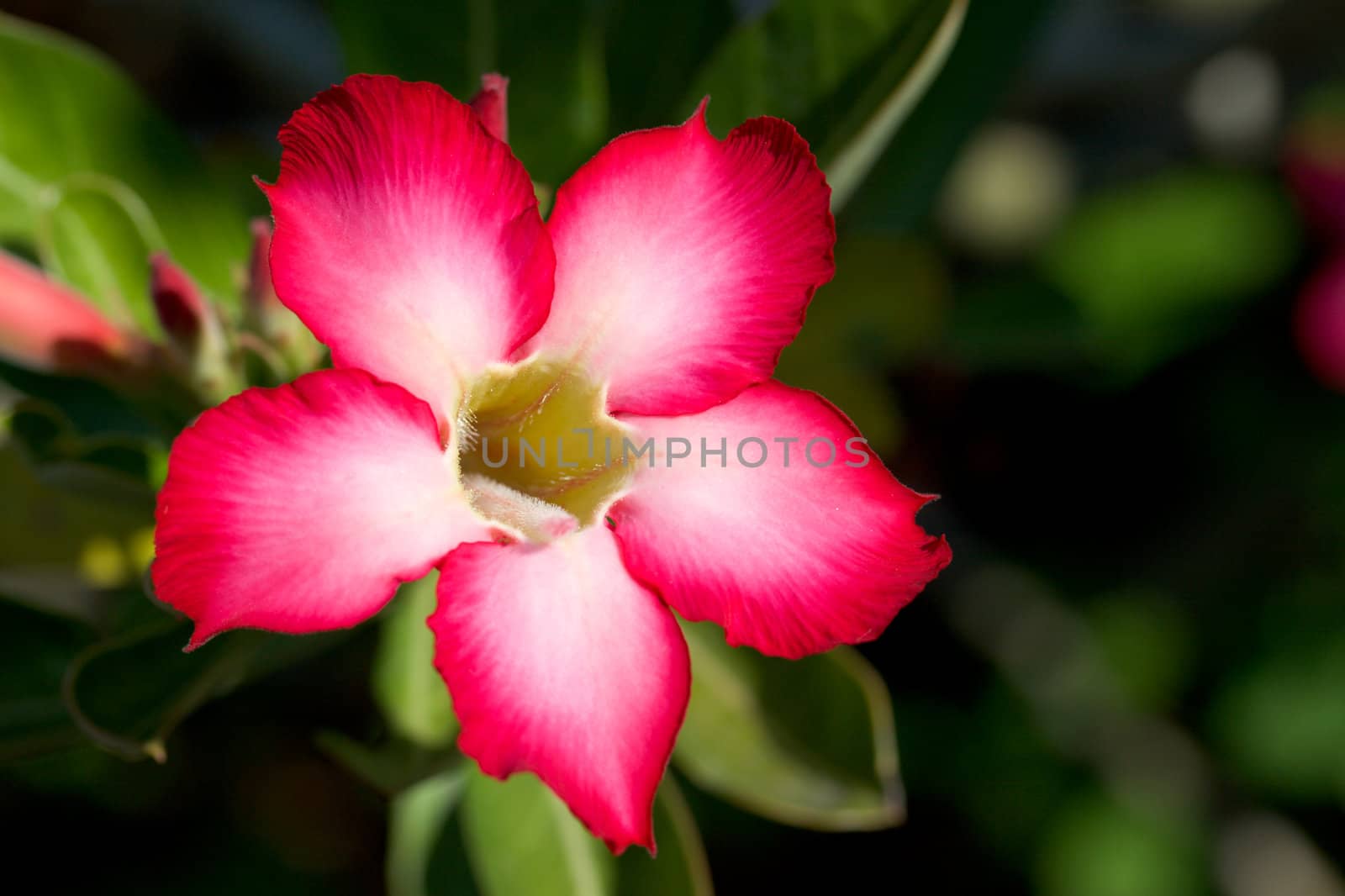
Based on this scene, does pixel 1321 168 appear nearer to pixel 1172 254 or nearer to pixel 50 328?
pixel 1172 254

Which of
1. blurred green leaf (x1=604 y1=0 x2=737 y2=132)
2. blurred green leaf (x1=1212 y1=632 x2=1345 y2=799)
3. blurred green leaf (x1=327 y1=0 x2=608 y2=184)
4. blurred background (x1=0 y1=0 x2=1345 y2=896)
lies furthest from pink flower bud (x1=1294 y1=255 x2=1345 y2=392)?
blurred green leaf (x1=327 y1=0 x2=608 y2=184)

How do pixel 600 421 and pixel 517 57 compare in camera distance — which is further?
pixel 517 57

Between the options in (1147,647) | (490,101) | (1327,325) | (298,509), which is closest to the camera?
(298,509)

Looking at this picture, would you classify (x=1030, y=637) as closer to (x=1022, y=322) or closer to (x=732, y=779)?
(x=1022, y=322)

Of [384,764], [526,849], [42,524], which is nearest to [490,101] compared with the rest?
[384,764]

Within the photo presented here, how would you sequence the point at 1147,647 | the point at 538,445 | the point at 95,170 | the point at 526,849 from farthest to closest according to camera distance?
the point at 1147,647 → the point at 95,170 → the point at 526,849 → the point at 538,445

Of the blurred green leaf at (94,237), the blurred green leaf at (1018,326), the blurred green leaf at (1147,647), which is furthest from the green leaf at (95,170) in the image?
the blurred green leaf at (1147,647)

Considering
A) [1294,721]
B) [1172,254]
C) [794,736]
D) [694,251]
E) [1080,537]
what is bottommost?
[1294,721]
